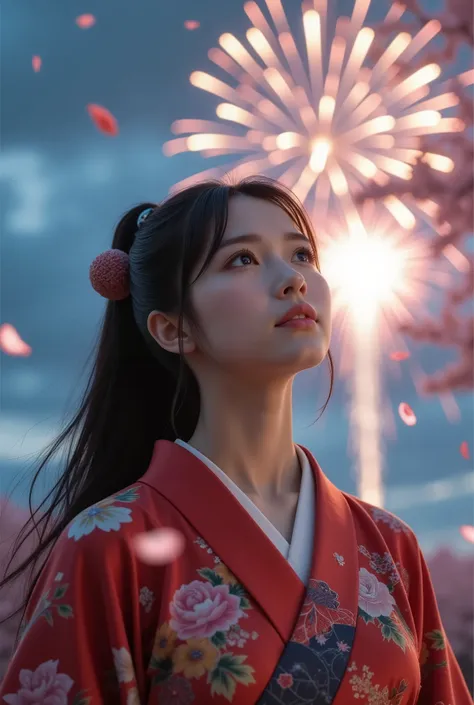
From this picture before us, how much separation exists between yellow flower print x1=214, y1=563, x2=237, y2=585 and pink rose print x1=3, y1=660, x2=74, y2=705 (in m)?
0.44

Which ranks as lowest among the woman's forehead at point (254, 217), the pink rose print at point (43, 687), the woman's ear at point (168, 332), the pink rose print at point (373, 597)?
the pink rose print at point (43, 687)

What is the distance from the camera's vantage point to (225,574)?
2.22 meters

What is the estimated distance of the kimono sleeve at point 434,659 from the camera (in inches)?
98.0

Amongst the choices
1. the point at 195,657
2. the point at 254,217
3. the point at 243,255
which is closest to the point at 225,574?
the point at 195,657

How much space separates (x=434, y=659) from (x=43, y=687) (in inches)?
45.2

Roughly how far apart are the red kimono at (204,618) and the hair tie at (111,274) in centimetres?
62

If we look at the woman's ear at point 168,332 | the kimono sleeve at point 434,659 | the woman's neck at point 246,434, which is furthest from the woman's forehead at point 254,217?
the kimono sleeve at point 434,659

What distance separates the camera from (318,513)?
246 cm

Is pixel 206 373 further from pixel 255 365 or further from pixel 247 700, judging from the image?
pixel 247 700

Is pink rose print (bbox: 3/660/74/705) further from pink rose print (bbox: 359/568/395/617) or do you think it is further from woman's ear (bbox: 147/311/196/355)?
woman's ear (bbox: 147/311/196/355)

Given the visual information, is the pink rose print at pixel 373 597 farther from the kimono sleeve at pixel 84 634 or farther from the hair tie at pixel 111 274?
the hair tie at pixel 111 274

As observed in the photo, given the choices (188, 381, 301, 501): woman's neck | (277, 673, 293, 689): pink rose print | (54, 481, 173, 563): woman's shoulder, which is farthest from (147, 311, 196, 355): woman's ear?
(277, 673, 293, 689): pink rose print

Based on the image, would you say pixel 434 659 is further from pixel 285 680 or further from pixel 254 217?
pixel 254 217

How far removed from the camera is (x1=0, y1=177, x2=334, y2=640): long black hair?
2.57m
